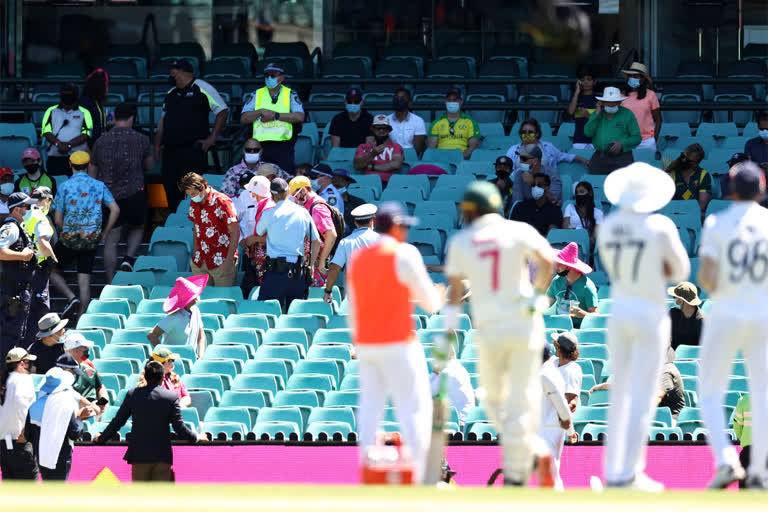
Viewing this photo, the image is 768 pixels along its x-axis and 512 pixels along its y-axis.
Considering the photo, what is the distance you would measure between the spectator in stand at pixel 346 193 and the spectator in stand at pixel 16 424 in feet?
14.5

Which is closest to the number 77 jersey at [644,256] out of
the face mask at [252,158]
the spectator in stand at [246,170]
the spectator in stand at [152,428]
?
the spectator in stand at [152,428]

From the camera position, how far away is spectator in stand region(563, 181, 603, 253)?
15.2 metres

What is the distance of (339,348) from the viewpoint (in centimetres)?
1332

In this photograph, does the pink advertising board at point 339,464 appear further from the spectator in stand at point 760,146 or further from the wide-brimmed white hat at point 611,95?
the wide-brimmed white hat at point 611,95

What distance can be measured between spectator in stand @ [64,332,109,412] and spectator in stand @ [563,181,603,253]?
4744mm

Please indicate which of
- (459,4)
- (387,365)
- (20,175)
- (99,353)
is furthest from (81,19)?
(387,365)

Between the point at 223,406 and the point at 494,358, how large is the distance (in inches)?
183

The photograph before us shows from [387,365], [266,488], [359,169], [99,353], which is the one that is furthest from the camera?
[359,169]

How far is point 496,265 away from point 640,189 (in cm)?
85

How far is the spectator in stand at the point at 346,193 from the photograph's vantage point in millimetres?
15628

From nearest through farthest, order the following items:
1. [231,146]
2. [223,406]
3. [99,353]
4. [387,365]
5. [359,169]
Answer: [387,365], [223,406], [99,353], [359,169], [231,146]

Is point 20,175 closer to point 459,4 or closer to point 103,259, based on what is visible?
point 103,259

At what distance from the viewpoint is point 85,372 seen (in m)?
A: 12.7

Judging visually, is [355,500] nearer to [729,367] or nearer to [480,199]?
[480,199]
